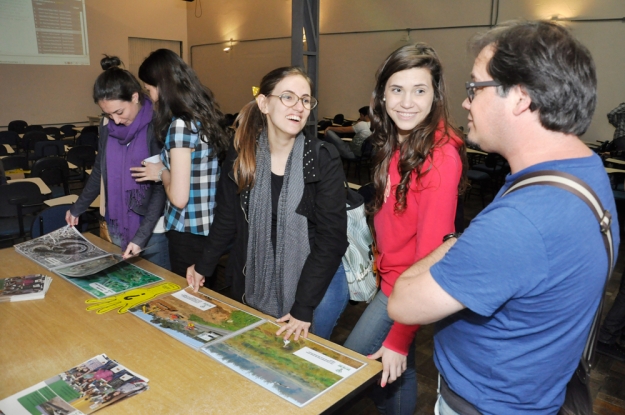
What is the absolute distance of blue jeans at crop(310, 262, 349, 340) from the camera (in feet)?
5.97

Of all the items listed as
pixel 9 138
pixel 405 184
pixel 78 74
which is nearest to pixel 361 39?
pixel 78 74

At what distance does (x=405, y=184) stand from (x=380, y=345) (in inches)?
23.4

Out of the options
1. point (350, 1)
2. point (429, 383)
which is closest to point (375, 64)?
point (350, 1)

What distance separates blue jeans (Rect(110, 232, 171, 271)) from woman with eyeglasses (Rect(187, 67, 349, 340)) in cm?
53

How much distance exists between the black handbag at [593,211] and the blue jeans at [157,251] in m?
1.84

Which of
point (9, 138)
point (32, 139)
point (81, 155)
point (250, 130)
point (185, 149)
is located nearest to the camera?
point (250, 130)

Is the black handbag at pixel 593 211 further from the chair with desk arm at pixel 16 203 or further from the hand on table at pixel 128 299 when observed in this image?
the chair with desk arm at pixel 16 203

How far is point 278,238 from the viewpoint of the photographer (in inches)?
70.8

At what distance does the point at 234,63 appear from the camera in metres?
14.1

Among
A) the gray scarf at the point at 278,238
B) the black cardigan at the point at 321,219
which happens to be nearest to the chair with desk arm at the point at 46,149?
the gray scarf at the point at 278,238

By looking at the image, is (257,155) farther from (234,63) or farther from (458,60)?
(234,63)

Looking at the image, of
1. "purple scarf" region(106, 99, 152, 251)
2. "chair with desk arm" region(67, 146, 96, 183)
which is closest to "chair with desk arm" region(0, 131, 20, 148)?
"chair with desk arm" region(67, 146, 96, 183)

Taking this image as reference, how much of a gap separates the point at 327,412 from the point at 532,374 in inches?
19.4

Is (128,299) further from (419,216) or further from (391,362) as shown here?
(419,216)
